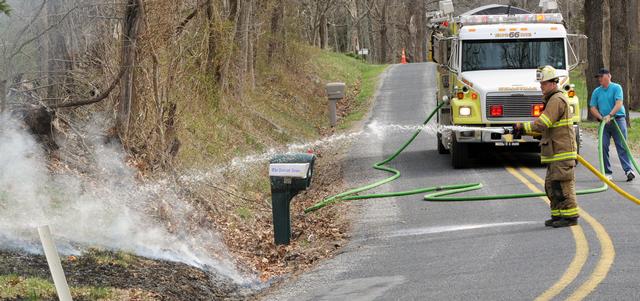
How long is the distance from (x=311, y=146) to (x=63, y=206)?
13.3m

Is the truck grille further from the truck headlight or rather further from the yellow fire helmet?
the yellow fire helmet

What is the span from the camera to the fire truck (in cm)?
1571

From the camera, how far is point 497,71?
54.1 ft

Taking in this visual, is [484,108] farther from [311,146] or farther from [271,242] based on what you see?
[311,146]

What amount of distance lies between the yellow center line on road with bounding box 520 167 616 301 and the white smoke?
3574mm

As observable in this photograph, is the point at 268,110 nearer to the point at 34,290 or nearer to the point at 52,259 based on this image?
the point at 34,290

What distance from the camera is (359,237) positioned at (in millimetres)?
11055

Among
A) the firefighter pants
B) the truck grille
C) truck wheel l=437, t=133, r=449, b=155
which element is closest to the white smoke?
the firefighter pants

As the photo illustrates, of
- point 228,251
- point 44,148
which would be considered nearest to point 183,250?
point 228,251

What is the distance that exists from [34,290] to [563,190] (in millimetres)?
5970

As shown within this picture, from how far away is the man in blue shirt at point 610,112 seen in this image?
1424 centimetres

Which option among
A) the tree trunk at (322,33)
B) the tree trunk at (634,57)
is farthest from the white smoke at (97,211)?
the tree trunk at (322,33)

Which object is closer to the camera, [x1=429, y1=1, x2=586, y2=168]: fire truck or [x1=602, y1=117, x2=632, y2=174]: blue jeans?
[x1=602, y1=117, x2=632, y2=174]: blue jeans

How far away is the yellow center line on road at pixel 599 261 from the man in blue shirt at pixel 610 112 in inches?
121
